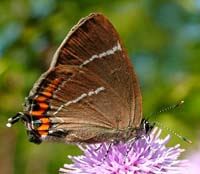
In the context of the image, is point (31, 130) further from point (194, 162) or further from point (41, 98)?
point (194, 162)

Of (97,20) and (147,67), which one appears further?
(147,67)

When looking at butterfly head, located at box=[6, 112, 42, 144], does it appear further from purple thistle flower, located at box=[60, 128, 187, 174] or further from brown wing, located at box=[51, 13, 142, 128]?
brown wing, located at box=[51, 13, 142, 128]

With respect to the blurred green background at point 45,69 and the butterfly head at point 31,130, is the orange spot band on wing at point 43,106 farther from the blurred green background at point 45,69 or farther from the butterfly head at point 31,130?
the blurred green background at point 45,69

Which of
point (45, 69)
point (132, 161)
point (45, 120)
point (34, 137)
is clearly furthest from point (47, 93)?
point (45, 69)

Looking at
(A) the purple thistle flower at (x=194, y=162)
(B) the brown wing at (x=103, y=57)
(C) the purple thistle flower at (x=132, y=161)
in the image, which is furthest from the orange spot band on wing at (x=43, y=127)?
(A) the purple thistle flower at (x=194, y=162)

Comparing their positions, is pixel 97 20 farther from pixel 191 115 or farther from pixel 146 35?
pixel 146 35

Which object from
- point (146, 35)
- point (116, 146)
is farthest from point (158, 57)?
point (116, 146)
